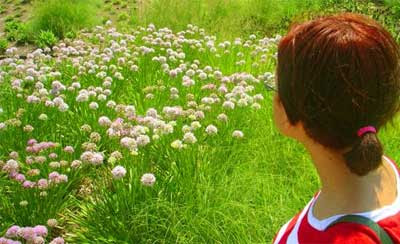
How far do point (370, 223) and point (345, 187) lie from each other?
13cm

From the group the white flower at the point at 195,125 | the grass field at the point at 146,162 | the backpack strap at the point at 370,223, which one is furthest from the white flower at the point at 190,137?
the backpack strap at the point at 370,223

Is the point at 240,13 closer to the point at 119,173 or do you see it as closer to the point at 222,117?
the point at 222,117

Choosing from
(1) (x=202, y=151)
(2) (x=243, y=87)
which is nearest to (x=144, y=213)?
(1) (x=202, y=151)

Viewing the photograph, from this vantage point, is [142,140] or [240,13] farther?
[240,13]

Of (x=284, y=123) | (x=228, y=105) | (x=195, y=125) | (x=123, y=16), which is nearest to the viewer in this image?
(x=284, y=123)

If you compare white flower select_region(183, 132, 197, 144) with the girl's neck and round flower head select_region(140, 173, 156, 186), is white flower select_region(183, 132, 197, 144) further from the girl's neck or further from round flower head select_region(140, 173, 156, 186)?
the girl's neck

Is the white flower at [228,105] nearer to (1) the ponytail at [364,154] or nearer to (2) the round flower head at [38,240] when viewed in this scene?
(2) the round flower head at [38,240]

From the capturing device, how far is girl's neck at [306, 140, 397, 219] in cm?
127

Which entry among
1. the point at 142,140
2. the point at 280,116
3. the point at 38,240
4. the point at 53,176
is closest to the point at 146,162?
the point at 142,140

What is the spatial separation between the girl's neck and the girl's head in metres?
0.03

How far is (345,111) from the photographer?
1.23 meters

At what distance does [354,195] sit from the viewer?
50.5 inches

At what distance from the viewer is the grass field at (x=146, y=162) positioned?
2.94 metres

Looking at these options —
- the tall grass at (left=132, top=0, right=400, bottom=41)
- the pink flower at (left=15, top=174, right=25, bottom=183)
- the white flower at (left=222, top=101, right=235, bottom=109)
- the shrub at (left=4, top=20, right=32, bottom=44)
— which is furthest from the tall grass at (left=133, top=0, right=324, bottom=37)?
the pink flower at (left=15, top=174, right=25, bottom=183)
